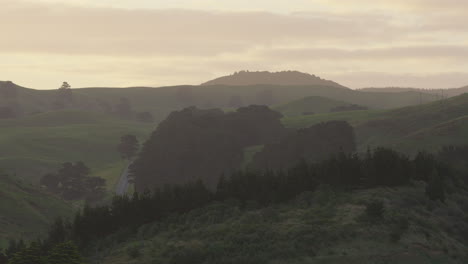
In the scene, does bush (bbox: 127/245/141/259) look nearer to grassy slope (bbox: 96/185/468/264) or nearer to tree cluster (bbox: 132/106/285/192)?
grassy slope (bbox: 96/185/468/264)

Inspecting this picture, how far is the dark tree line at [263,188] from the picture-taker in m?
47.4

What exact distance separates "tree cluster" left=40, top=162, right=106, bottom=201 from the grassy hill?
184 ft

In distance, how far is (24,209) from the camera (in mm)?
88688

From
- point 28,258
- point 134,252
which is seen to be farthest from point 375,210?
point 28,258

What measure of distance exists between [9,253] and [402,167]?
88.3ft

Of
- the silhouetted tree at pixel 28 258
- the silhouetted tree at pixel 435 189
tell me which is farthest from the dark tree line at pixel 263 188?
the silhouetted tree at pixel 28 258

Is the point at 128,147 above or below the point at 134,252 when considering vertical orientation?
below

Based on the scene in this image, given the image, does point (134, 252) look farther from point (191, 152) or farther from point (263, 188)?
point (191, 152)

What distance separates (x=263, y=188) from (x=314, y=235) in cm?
1151

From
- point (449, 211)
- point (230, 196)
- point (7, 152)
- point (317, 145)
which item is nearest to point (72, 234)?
point (230, 196)

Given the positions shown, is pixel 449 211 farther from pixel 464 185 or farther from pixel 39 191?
pixel 39 191

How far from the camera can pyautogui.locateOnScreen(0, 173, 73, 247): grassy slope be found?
7855 cm

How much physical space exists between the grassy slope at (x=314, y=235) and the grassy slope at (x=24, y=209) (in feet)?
107

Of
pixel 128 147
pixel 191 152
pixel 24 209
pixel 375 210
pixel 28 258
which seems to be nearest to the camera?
A: pixel 28 258
